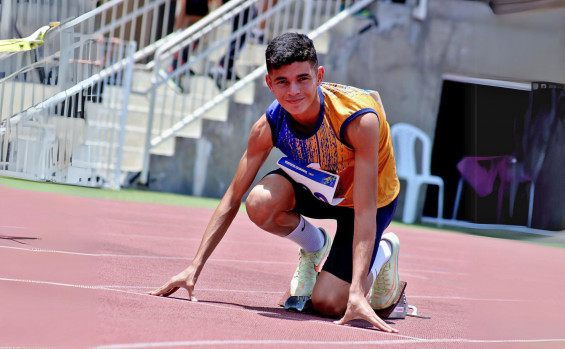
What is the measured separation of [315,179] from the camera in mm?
4348

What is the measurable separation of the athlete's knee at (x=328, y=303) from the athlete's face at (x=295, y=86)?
0.93 meters

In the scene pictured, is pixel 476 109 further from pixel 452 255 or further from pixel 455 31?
pixel 452 255

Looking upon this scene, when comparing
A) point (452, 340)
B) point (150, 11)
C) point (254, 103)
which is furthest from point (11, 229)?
point (150, 11)

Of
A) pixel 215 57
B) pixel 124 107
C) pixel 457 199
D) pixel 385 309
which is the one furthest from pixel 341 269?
pixel 457 199

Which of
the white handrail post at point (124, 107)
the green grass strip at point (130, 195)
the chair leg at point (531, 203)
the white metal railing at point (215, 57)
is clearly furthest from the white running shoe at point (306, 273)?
the chair leg at point (531, 203)

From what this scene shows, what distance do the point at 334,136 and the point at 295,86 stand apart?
35cm

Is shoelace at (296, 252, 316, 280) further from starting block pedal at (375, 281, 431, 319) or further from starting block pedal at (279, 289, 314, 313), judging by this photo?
starting block pedal at (375, 281, 431, 319)

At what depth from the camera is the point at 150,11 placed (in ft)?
41.5

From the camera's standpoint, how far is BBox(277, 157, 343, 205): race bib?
4316 mm

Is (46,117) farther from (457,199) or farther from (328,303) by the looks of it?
(457,199)

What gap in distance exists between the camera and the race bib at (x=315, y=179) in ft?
14.2

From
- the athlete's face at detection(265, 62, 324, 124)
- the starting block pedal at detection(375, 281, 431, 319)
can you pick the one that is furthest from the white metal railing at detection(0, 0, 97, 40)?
the starting block pedal at detection(375, 281, 431, 319)

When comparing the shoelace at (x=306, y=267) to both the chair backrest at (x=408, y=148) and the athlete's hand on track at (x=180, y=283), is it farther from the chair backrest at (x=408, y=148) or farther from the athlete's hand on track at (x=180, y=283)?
the chair backrest at (x=408, y=148)

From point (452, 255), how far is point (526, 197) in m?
4.22
